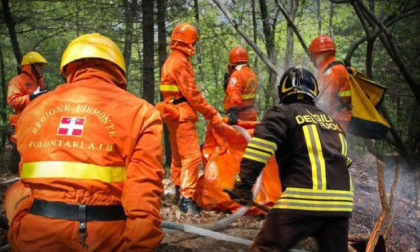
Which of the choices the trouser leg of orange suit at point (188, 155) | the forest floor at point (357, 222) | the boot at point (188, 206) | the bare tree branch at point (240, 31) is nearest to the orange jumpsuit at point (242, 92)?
the bare tree branch at point (240, 31)

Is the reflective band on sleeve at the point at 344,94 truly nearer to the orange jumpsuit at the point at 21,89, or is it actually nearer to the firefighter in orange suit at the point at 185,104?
the firefighter in orange suit at the point at 185,104

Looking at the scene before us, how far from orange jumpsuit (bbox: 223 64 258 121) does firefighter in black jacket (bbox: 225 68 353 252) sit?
3821mm

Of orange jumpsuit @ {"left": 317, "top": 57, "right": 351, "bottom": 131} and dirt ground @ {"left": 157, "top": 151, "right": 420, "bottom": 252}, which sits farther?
orange jumpsuit @ {"left": 317, "top": 57, "right": 351, "bottom": 131}

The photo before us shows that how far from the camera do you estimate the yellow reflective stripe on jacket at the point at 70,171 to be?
187 centimetres

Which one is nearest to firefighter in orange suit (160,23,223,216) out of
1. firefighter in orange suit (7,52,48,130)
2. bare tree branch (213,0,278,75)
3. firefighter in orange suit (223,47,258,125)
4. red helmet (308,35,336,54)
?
bare tree branch (213,0,278,75)

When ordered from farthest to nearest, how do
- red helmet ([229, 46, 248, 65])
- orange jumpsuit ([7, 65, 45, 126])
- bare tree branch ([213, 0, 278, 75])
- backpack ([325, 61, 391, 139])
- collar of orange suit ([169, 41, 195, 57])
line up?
red helmet ([229, 46, 248, 65]), orange jumpsuit ([7, 65, 45, 126]), bare tree branch ([213, 0, 278, 75]), backpack ([325, 61, 391, 139]), collar of orange suit ([169, 41, 195, 57])

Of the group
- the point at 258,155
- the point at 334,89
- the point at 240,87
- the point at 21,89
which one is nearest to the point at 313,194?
the point at 258,155

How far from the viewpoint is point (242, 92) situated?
7113 mm

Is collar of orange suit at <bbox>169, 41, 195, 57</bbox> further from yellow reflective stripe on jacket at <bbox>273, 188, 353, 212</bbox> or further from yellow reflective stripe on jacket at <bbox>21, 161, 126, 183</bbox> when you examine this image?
yellow reflective stripe on jacket at <bbox>21, 161, 126, 183</bbox>

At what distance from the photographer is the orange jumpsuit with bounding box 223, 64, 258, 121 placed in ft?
22.7

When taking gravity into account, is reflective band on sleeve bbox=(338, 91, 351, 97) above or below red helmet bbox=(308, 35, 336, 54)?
below

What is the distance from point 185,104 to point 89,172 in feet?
11.6

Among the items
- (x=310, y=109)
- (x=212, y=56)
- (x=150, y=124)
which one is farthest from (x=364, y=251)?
(x=212, y=56)

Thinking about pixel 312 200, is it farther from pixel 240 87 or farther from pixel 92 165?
pixel 240 87
